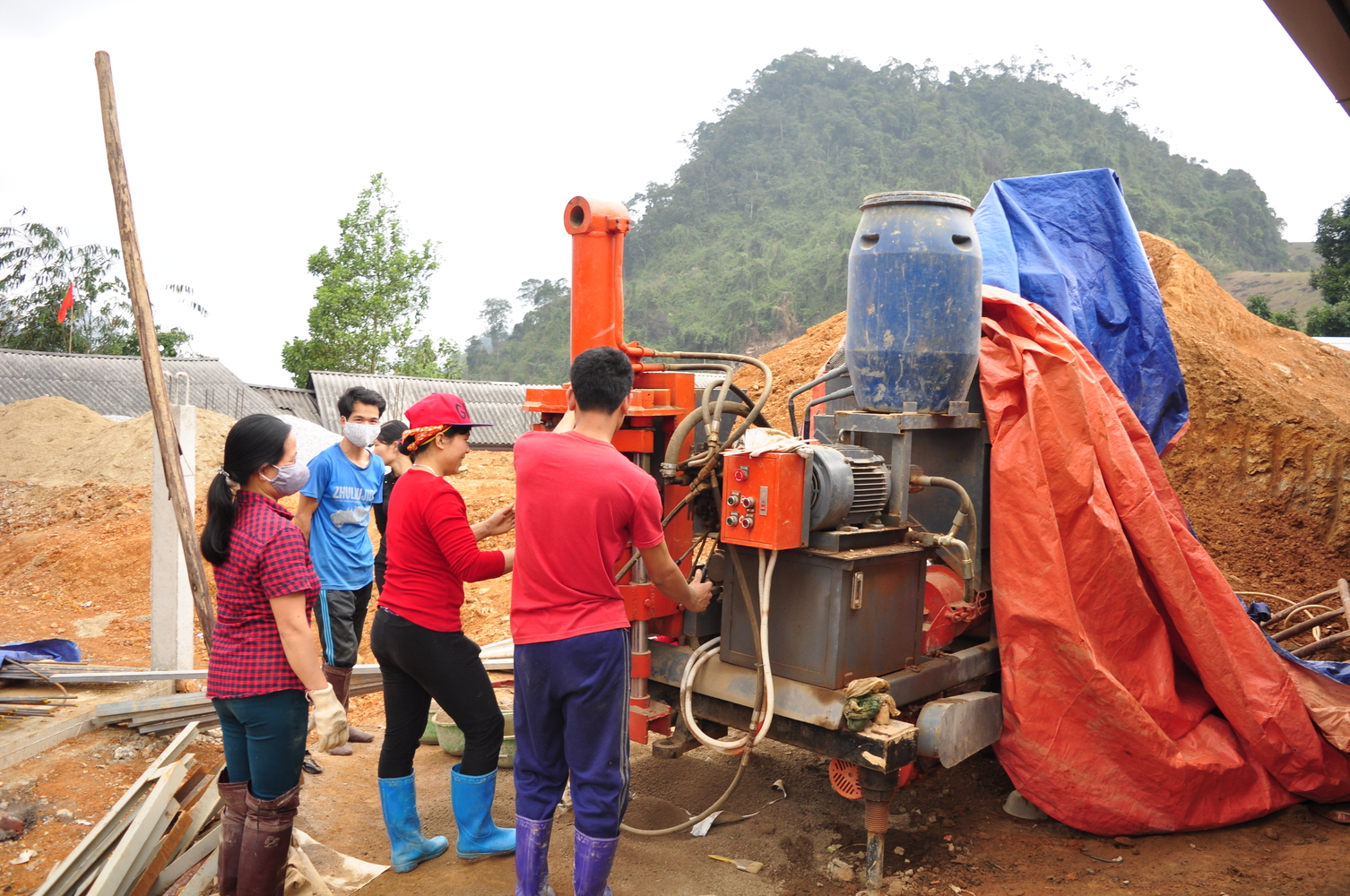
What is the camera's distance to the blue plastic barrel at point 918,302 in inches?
143

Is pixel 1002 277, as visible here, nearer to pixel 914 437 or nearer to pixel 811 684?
pixel 914 437

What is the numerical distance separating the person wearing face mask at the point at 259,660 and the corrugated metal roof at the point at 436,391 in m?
16.6

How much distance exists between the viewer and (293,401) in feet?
68.9

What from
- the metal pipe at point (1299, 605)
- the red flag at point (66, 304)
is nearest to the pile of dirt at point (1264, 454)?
the metal pipe at point (1299, 605)

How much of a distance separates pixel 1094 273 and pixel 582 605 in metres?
3.90

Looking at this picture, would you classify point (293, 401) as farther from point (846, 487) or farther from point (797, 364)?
point (846, 487)

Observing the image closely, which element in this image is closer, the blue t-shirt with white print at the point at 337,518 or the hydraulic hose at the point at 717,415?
the hydraulic hose at the point at 717,415

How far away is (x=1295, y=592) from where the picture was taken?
6.41 meters

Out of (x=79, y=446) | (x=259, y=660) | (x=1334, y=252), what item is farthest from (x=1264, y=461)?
(x=79, y=446)

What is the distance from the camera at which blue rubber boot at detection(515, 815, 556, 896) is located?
2.88 m

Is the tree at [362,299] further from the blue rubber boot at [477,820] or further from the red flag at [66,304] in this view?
the blue rubber boot at [477,820]

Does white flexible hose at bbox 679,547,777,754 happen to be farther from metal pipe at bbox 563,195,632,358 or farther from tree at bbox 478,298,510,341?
tree at bbox 478,298,510,341

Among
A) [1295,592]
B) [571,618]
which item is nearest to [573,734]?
[571,618]

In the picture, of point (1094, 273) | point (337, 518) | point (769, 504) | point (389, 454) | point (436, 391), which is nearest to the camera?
point (769, 504)
